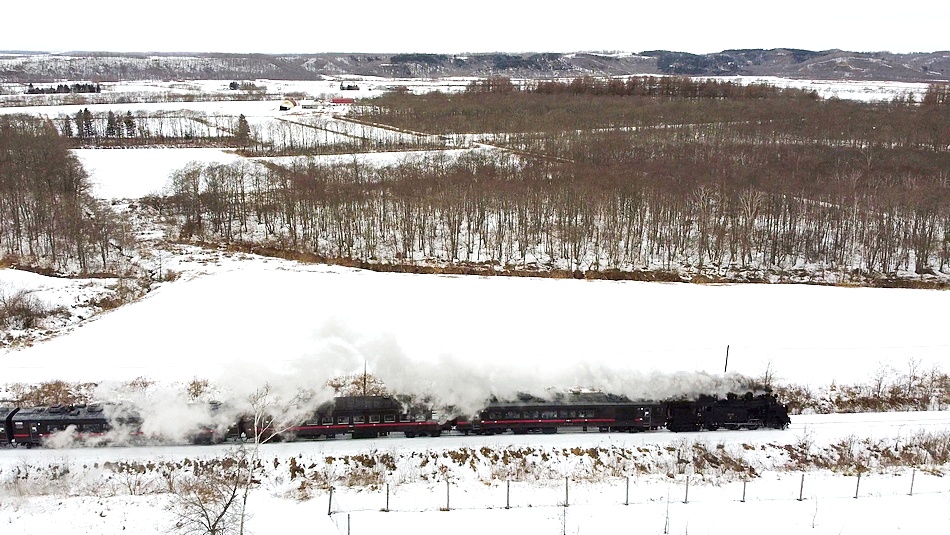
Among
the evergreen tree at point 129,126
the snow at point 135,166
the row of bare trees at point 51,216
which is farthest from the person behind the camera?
the evergreen tree at point 129,126

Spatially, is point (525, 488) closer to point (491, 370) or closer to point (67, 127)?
point (491, 370)

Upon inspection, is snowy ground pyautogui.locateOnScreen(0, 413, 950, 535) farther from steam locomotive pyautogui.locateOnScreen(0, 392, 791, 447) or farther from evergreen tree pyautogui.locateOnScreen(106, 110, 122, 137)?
evergreen tree pyautogui.locateOnScreen(106, 110, 122, 137)

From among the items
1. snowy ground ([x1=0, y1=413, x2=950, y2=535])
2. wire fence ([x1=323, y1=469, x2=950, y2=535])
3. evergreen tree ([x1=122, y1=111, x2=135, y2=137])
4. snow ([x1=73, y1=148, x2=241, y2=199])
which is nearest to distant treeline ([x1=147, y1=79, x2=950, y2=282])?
snow ([x1=73, y1=148, x2=241, y2=199])

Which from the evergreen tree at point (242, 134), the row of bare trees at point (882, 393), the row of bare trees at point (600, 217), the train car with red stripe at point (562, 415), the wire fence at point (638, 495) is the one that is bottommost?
the wire fence at point (638, 495)

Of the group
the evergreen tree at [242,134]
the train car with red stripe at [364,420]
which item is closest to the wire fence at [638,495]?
the train car with red stripe at [364,420]

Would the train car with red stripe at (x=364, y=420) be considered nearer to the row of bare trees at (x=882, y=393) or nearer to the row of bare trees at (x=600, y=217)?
the row of bare trees at (x=882, y=393)
